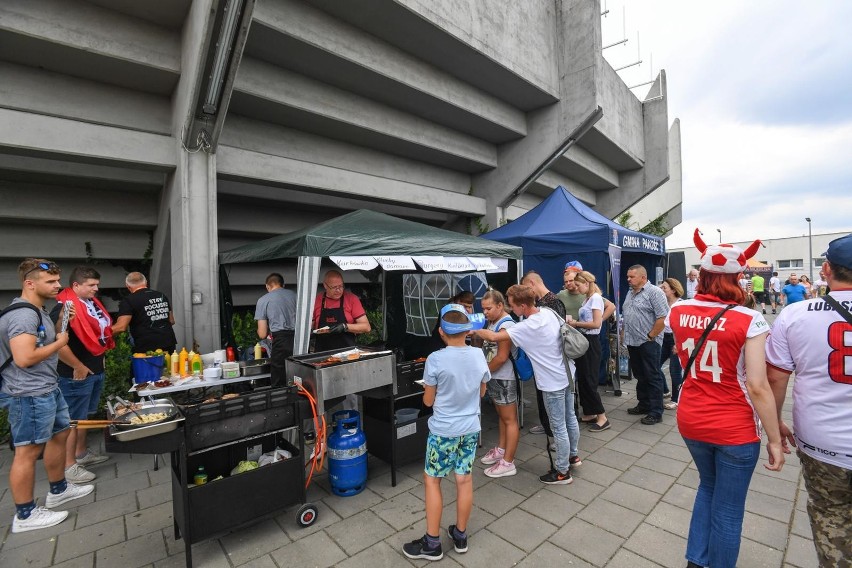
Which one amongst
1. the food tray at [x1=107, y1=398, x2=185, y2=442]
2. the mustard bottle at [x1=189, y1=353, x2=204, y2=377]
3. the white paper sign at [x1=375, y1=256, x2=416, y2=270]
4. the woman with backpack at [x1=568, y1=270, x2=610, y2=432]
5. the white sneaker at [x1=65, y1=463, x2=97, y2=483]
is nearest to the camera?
the food tray at [x1=107, y1=398, x2=185, y2=442]

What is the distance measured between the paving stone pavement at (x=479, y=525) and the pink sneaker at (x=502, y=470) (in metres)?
0.06

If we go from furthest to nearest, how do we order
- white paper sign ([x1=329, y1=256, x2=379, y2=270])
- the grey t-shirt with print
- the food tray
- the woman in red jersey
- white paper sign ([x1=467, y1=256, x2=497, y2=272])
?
white paper sign ([x1=467, y1=256, x2=497, y2=272]) → white paper sign ([x1=329, y1=256, x2=379, y2=270]) → the grey t-shirt with print → the food tray → the woman in red jersey

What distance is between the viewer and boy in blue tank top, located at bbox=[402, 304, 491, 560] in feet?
8.09

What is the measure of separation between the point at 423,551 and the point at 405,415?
1.43 meters

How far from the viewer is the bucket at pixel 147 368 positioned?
4.26m

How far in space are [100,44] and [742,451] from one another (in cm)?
742

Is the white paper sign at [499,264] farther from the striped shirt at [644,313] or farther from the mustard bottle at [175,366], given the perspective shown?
the mustard bottle at [175,366]

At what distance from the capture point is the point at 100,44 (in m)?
4.80

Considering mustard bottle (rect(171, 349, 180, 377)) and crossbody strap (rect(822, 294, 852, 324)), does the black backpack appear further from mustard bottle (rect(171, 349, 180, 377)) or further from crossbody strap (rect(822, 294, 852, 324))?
crossbody strap (rect(822, 294, 852, 324))

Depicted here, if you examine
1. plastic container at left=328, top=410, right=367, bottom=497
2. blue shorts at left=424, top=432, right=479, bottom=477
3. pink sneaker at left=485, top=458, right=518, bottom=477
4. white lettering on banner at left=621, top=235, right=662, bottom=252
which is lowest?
pink sneaker at left=485, top=458, right=518, bottom=477

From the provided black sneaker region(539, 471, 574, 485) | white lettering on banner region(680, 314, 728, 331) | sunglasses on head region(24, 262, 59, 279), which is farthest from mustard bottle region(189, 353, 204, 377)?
white lettering on banner region(680, 314, 728, 331)

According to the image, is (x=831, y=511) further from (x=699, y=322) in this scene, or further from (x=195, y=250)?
(x=195, y=250)

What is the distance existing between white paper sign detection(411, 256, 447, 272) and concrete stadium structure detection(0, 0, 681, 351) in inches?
122

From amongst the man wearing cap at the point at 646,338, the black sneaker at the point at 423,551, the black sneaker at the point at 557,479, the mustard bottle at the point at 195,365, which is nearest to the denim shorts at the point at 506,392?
the black sneaker at the point at 557,479
